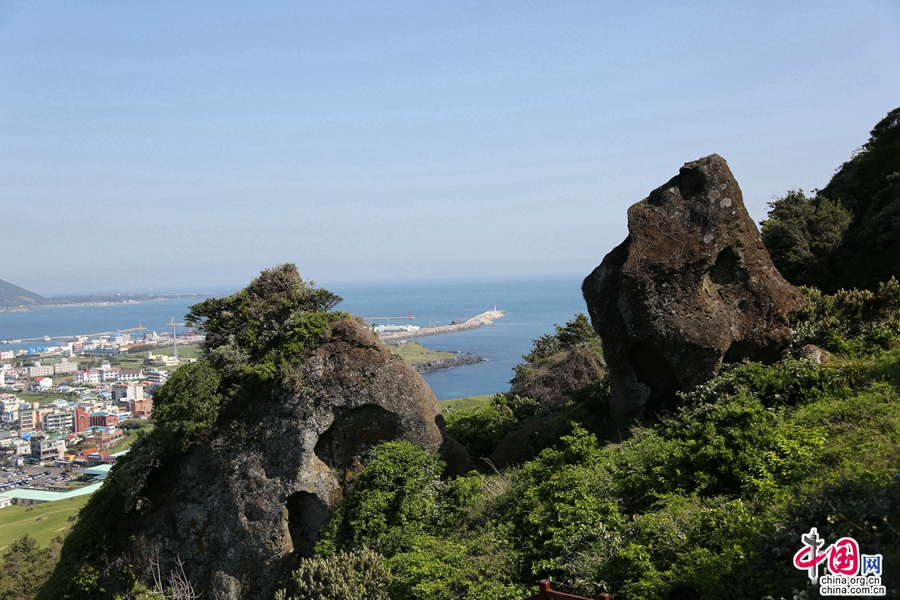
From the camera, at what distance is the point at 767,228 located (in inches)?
769

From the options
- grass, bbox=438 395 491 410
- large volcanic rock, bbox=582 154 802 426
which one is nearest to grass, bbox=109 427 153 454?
grass, bbox=438 395 491 410

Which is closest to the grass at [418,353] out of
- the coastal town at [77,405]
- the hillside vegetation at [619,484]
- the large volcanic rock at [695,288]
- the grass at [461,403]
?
the coastal town at [77,405]

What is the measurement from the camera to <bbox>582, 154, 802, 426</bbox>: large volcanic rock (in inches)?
443

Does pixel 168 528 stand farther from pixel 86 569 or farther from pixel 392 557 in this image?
pixel 392 557

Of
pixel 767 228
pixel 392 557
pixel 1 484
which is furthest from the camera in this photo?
pixel 1 484

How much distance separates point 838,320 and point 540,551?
7.79 m

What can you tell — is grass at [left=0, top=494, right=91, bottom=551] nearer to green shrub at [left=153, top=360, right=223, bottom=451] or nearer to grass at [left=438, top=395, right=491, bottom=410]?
grass at [left=438, top=395, right=491, bottom=410]

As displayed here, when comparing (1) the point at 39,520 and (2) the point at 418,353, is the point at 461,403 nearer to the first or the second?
(1) the point at 39,520

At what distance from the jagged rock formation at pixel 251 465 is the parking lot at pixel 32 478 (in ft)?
234

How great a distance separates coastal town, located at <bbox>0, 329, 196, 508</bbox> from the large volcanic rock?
30.9 metres

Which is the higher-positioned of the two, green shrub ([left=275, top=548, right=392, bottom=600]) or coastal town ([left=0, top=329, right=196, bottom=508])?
green shrub ([left=275, top=548, right=392, bottom=600])

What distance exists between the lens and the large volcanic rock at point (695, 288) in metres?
11.2

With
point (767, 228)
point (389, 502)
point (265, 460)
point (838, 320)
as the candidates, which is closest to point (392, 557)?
point (389, 502)

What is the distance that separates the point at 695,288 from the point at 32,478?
91.8m
